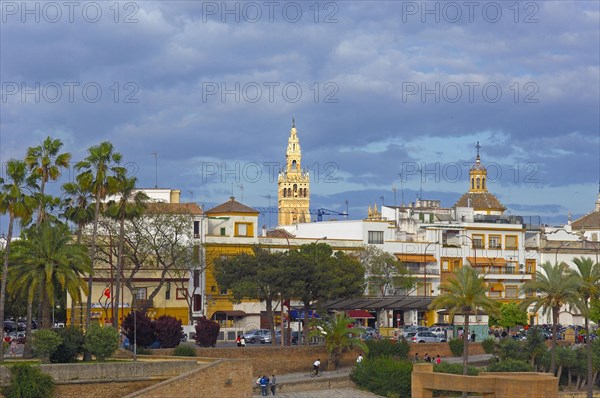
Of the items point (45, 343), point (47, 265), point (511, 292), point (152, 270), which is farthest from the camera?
point (511, 292)

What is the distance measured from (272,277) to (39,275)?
22887 mm

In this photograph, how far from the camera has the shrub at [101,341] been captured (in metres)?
60.7

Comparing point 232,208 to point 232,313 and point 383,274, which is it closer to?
point 232,313

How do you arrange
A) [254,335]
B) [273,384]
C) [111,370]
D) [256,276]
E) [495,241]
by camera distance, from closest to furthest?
1. [111,370]
2. [273,384]
3. [256,276]
4. [254,335]
5. [495,241]

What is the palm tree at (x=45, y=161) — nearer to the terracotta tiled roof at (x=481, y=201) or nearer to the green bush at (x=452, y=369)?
the green bush at (x=452, y=369)

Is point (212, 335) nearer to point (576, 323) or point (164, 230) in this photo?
point (164, 230)

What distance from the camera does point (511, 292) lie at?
120 meters

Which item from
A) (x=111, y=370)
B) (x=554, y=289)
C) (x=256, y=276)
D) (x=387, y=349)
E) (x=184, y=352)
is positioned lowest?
(x=111, y=370)

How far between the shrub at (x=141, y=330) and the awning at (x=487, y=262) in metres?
51.1

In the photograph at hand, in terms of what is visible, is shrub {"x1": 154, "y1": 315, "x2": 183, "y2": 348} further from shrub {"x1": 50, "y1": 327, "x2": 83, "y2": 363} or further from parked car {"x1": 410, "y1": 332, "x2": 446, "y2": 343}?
parked car {"x1": 410, "y1": 332, "x2": 446, "y2": 343}

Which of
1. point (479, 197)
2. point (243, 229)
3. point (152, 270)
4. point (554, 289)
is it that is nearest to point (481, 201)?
point (479, 197)

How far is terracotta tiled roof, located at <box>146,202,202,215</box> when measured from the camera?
319 ft

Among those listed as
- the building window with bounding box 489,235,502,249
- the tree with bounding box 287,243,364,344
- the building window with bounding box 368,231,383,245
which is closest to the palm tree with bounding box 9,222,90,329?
the tree with bounding box 287,243,364,344

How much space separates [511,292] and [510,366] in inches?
1793
